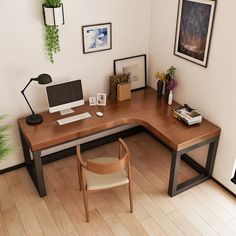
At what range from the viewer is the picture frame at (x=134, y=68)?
143 inches

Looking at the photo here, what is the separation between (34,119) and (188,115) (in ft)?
5.15

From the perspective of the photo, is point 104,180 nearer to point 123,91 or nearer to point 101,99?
point 101,99

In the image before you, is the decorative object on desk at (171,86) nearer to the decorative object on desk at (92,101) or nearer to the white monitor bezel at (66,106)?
the decorative object on desk at (92,101)

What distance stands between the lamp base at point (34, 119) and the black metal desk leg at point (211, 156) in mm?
1768

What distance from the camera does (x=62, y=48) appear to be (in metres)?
3.18

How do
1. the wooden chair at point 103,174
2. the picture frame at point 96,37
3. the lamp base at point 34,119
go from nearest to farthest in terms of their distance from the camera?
the wooden chair at point 103,174 → the lamp base at point 34,119 → the picture frame at point 96,37

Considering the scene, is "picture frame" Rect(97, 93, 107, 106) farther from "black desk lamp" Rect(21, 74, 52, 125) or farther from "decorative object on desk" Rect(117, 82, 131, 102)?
"black desk lamp" Rect(21, 74, 52, 125)

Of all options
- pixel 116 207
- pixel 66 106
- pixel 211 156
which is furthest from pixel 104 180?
pixel 211 156

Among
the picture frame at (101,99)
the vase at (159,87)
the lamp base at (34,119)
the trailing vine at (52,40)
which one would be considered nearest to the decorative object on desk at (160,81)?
the vase at (159,87)

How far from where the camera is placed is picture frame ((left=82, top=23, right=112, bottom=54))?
10.6 ft

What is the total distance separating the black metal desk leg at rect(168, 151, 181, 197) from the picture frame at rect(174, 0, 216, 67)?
0.95 m

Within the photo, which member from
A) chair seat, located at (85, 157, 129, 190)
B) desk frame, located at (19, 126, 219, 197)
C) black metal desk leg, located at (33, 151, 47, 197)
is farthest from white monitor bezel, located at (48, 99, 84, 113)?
chair seat, located at (85, 157, 129, 190)

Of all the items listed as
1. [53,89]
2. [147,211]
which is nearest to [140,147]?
[147,211]

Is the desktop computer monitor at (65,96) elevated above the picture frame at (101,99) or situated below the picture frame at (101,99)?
above
